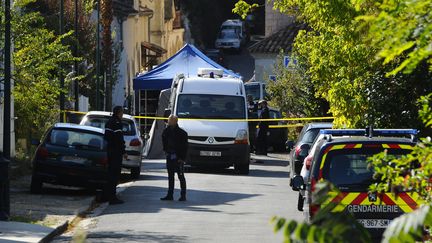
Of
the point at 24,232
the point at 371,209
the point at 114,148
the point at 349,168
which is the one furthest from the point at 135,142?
the point at 371,209

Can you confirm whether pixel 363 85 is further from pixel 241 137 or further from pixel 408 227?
pixel 408 227

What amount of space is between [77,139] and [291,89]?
17092 mm

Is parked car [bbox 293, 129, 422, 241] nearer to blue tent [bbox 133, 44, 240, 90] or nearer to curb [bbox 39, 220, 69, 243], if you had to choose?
curb [bbox 39, 220, 69, 243]

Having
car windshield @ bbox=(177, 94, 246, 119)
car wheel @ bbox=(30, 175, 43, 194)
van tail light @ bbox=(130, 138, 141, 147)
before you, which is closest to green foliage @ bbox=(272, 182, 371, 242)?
car wheel @ bbox=(30, 175, 43, 194)

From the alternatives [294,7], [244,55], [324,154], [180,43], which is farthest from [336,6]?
[244,55]

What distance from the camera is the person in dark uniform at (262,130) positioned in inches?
1465

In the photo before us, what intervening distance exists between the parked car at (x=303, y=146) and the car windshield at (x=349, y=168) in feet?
34.0

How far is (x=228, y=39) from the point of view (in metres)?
87.9

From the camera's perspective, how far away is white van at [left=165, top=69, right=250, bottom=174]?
97.5ft

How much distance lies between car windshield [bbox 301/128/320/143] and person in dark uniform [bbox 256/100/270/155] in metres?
11.9

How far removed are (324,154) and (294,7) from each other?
9406 mm

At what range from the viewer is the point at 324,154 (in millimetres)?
13273

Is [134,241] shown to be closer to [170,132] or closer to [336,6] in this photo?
Result: [336,6]

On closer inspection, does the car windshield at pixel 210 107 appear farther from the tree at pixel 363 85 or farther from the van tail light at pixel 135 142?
the tree at pixel 363 85
